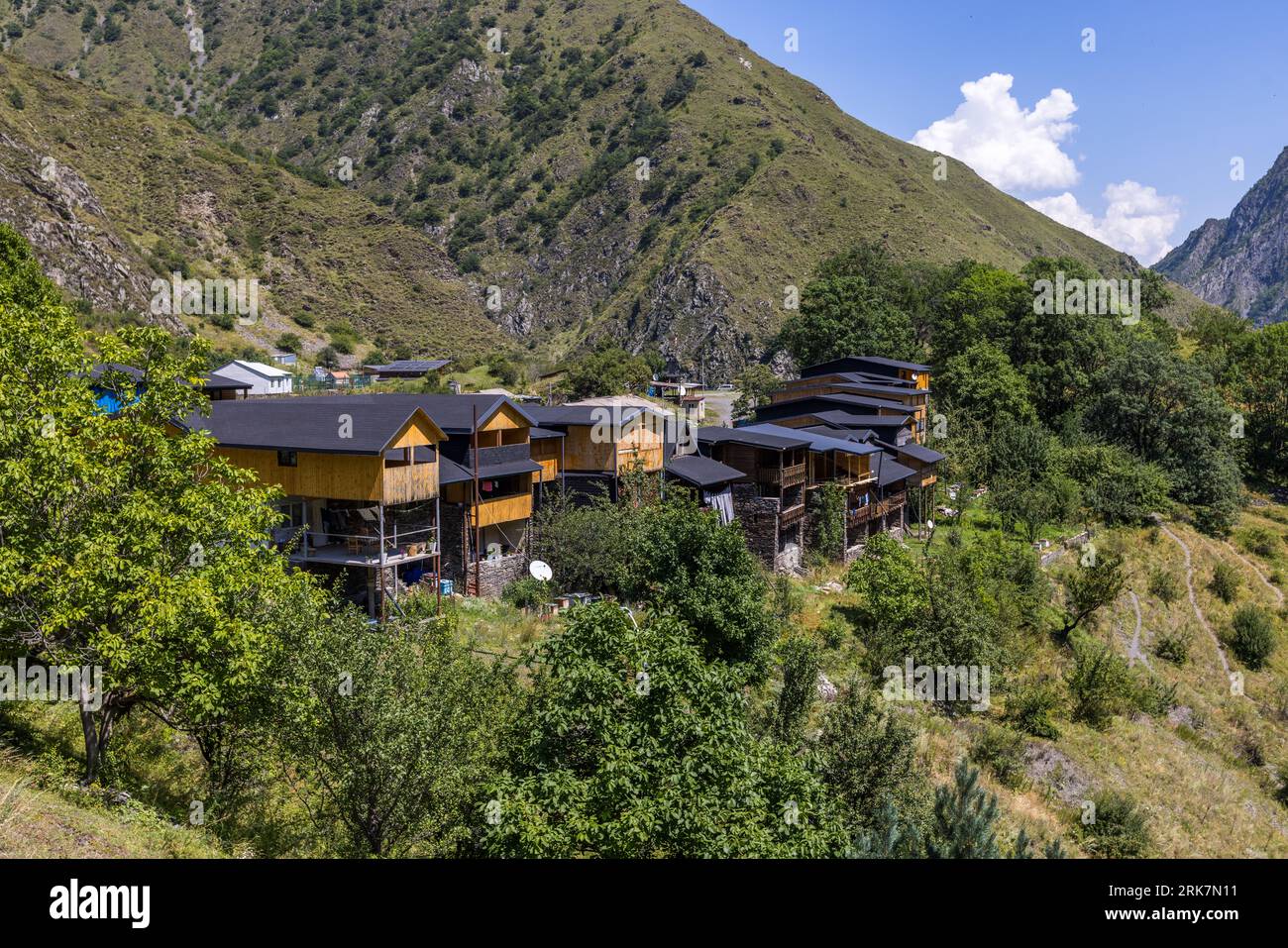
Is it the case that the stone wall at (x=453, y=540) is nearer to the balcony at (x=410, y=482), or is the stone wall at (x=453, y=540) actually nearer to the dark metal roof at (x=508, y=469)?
the dark metal roof at (x=508, y=469)

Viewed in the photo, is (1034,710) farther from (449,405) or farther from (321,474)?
(321,474)

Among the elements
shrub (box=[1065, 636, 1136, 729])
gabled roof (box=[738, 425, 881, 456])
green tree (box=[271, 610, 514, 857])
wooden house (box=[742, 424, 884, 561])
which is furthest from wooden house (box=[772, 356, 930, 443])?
green tree (box=[271, 610, 514, 857])

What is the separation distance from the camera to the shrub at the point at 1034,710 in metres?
29.5

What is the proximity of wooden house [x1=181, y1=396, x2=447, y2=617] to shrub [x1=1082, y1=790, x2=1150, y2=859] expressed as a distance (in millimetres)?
22220

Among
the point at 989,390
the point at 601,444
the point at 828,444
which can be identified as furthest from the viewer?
the point at 989,390

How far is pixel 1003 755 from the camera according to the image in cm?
2708

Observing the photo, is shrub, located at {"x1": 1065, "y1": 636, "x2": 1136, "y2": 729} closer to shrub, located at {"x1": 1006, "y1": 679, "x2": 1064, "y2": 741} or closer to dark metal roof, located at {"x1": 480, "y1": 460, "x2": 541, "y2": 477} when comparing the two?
shrub, located at {"x1": 1006, "y1": 679, "x2": 1064, "y2": 741}

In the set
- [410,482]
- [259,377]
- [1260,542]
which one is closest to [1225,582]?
[1260,542]

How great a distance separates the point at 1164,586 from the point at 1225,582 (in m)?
4.36

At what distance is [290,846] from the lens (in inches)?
579

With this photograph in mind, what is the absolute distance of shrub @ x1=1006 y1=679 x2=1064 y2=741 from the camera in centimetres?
2945

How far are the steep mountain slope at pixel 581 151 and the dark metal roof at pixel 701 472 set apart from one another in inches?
2871

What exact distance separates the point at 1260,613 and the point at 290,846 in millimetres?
50617
